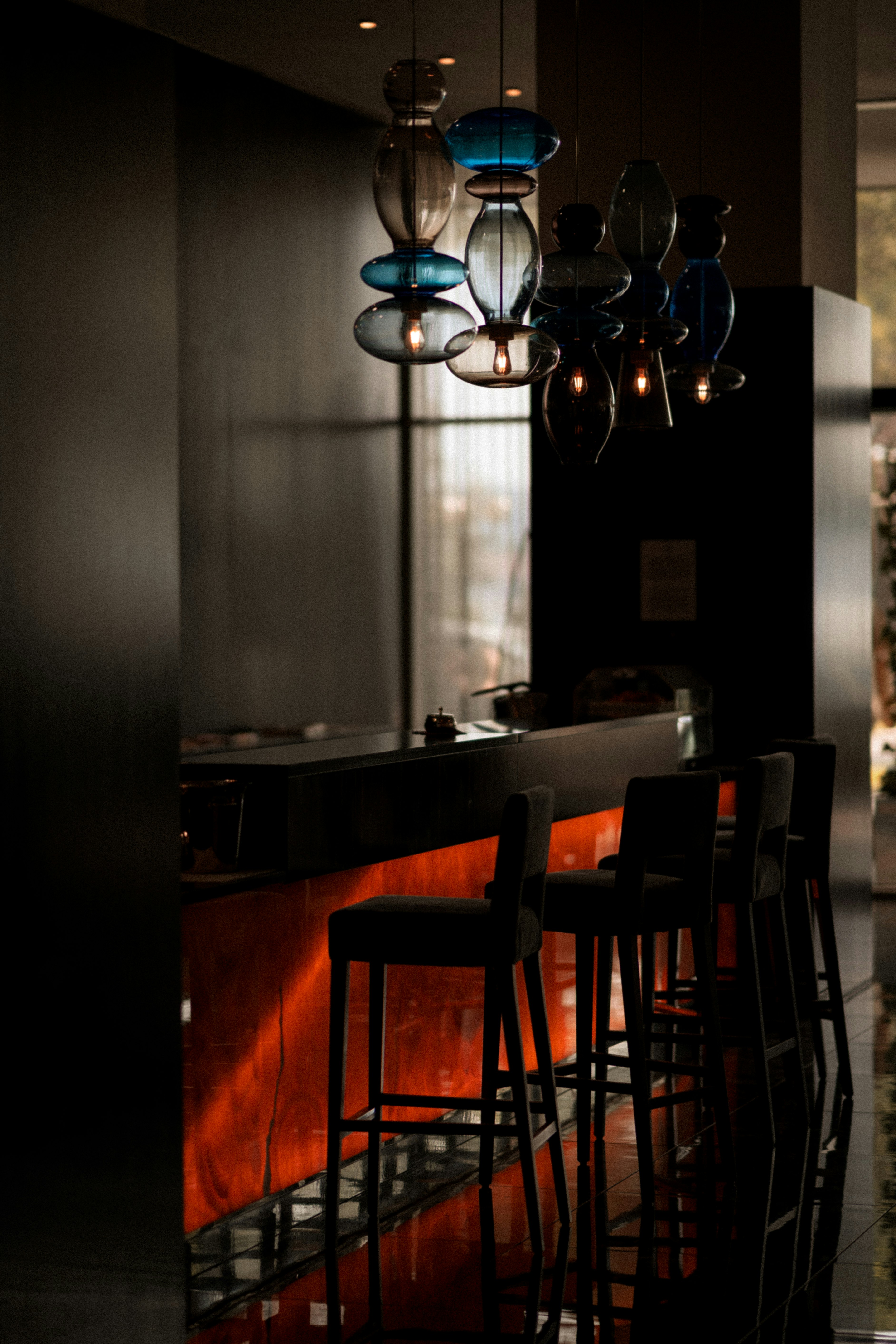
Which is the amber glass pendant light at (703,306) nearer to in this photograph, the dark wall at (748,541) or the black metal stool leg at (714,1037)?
the black metal stool leg at (714,1037)

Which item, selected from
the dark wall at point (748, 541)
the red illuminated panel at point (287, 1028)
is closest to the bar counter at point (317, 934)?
the red illuminated panel at point (287, 1028)

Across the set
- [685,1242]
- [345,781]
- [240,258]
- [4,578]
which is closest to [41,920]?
[4,578]

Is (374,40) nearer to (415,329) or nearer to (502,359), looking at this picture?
(502,359)

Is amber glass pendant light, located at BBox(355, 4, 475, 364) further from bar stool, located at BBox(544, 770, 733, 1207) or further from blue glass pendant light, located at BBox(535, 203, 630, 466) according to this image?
bar stool, located at BBox(544, 770, 733, 1207)

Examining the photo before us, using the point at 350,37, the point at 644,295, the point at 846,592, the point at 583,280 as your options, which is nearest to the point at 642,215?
the point at 644,295

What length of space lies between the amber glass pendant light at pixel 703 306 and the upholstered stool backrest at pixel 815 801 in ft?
3.81

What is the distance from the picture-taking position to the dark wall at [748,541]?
6.77 metres

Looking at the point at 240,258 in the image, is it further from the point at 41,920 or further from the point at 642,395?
the point at 41,920

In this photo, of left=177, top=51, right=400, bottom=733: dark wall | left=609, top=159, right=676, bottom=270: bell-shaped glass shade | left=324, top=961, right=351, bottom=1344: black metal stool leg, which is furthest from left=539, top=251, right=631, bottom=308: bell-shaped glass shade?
left=177, top=51, right=400, bottom=733: dark wall

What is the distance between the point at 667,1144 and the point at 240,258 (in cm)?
546

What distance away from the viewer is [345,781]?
395 cm

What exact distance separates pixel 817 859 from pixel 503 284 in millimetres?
2507

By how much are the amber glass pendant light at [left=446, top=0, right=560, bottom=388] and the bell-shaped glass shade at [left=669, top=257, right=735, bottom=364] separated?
136 centimetres

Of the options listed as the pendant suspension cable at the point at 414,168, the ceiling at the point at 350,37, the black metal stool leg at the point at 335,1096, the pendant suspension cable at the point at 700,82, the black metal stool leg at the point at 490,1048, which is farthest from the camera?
the ceiling at the point at 350,37
